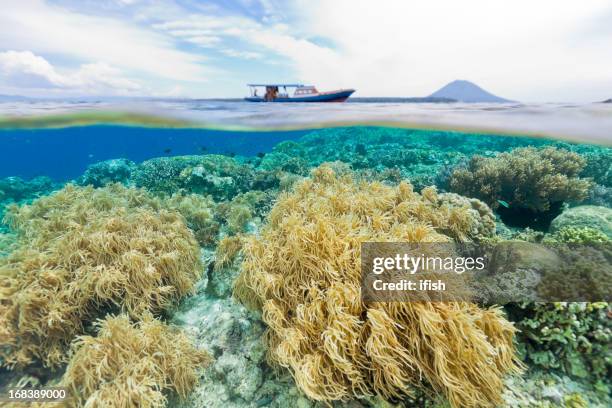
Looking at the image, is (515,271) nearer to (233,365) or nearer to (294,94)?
(233,365)

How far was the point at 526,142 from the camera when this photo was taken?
19812 mm

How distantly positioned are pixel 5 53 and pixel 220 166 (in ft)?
27.5

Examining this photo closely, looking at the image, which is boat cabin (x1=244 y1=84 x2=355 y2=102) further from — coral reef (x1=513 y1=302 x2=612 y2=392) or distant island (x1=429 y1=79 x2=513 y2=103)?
coral reef (x1=513 y1=302 x2=612 y2=392)

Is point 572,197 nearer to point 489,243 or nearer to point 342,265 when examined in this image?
point 489,243

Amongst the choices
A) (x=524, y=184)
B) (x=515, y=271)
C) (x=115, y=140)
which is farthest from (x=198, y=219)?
(x=115, y=140)

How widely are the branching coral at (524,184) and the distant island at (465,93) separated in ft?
26.2

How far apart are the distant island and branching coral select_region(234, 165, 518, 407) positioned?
560 inches

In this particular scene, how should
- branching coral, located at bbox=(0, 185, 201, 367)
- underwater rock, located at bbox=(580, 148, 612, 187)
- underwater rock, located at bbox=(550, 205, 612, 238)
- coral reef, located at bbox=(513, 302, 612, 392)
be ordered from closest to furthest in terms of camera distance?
1. coral reef, located at bbox=(513, 302, 612, 392)
2. branching coral, located at bbox=(0, 185, 201, 367)
3. underwater rock, located at bbox=(550, 205, 612, 238)
4. underwater rock, located at bbox=(580, 148, 612, 187)

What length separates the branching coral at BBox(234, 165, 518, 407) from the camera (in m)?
2.44

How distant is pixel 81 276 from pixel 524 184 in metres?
9.40

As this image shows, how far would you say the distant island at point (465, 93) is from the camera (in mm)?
14289

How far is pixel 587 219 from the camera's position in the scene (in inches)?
220

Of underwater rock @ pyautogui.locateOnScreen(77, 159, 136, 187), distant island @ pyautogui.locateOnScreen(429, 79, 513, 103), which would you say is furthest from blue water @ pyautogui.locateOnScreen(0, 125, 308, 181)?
distant island @ pyautogui.locateOnScreen(429, 79, 513, 103)

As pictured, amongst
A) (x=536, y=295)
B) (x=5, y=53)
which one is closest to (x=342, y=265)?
(x=536, y=295)
